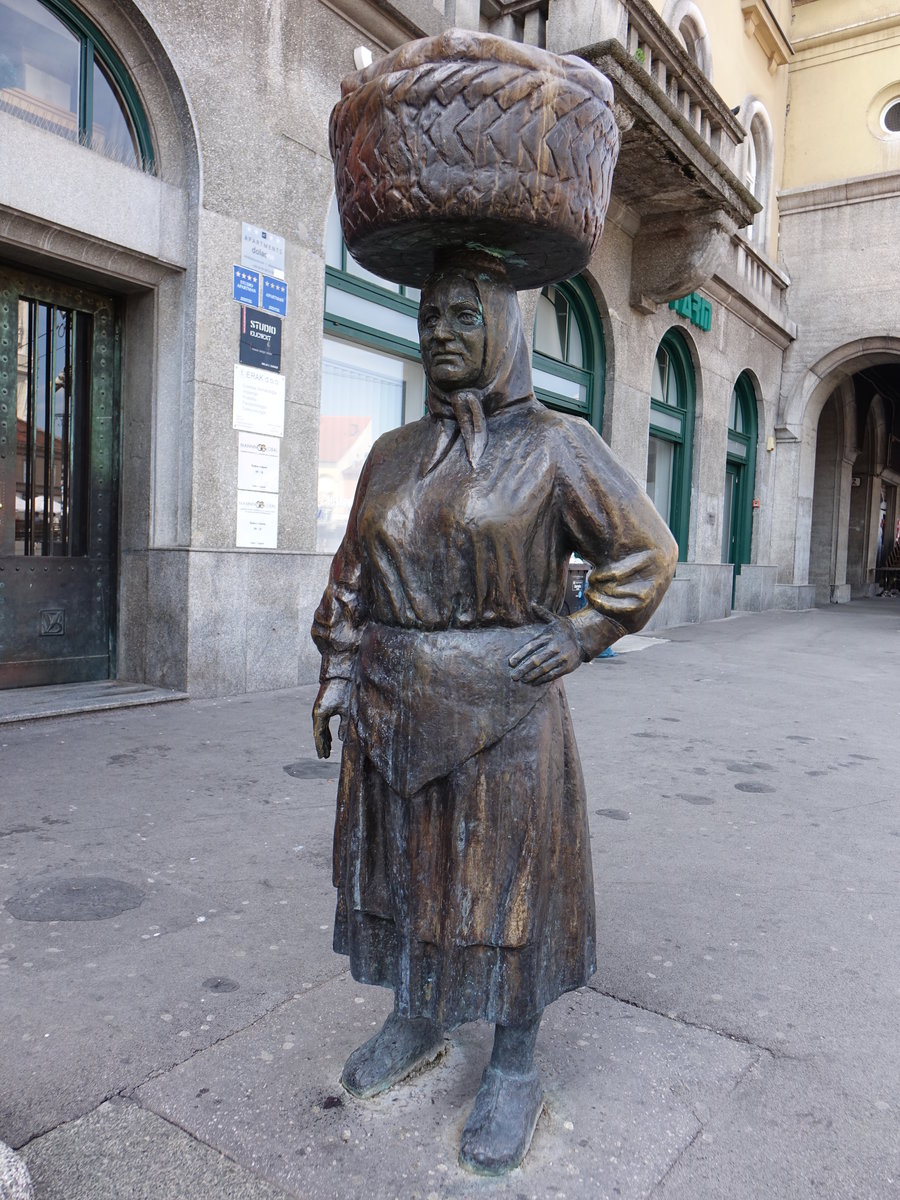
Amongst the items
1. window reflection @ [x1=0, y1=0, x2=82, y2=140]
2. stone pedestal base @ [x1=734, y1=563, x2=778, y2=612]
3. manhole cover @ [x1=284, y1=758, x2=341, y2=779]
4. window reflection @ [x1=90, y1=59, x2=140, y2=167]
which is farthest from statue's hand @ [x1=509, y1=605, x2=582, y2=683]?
stone pedestal base @ [x1=734, y1=563, x2=778, y2=612]

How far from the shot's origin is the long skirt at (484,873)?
2033 mm

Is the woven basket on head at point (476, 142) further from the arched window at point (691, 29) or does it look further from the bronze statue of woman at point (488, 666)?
the arched window at point (691, 29)

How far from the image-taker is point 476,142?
69.8 inches

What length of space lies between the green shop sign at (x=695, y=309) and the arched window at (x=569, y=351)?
76.1 inches

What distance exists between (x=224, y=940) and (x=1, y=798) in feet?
6.28

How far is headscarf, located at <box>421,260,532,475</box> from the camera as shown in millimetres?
2043

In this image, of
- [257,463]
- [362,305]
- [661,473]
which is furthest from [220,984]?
[661,473]

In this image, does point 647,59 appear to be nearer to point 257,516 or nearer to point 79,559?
point 257,516

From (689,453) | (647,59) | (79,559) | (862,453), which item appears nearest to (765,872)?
(79,559)

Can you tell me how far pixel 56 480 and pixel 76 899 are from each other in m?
4.29

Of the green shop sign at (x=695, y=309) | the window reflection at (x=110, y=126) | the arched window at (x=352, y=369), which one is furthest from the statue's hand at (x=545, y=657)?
the green shop sign at (x=695, y=309)

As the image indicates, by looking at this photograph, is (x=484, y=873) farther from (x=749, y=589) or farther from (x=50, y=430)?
(x=749, y=589)

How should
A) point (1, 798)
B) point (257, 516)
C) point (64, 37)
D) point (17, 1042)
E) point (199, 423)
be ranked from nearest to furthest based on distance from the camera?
1. point (17, 1042)
2. point (1, 798)
3. point (64, 37)
4. point (199, 423)
5. point (257, 516)

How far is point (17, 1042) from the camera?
7.84 feet
